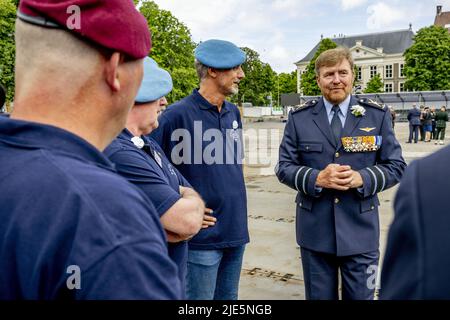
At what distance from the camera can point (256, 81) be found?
89.4 metres

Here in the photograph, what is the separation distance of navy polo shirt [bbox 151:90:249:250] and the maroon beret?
2.28 meters

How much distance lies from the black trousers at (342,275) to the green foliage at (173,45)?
149 feet

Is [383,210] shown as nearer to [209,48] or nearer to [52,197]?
[209,48]

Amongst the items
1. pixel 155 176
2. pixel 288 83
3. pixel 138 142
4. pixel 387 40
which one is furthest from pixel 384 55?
pixel 155 176

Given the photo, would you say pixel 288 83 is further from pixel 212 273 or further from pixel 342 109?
pixel 212 273

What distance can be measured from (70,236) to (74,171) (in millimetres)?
142

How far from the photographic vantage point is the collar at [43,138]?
1.08m

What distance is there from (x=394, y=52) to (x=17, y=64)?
98730mm

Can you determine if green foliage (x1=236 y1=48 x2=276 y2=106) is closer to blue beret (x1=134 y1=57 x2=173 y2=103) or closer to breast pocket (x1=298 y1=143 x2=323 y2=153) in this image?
breast pocket (x1=298 y1=143 x2=323 y2=153)

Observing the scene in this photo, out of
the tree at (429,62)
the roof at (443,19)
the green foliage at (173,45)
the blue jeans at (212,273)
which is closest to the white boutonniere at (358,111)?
the blue jeans at (212,273)

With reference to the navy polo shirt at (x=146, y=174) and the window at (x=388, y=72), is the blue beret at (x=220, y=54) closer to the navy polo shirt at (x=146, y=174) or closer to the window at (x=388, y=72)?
the navy polo shirt at (x=146, y=174)

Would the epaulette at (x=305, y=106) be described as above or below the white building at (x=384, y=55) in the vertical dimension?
below
